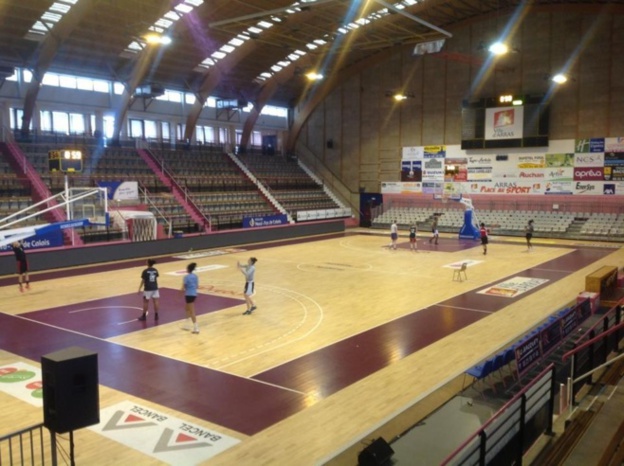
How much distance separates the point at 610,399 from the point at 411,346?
514 centimetres

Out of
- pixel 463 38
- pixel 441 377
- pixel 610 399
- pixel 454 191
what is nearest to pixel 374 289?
pixel 441 377

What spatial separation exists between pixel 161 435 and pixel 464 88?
3581 centimetres

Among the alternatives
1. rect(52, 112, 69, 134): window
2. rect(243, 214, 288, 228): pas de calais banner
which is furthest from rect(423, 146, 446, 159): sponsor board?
Result: rect(52, 112, 69, 134): window

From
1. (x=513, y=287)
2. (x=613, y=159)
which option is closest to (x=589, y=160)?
(x=613, y=159)

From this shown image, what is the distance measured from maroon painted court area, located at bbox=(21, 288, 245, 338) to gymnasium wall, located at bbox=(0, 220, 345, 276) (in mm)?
7424

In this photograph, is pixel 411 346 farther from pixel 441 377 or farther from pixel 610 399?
pixel 610 399

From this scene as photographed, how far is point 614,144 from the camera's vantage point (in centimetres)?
3403

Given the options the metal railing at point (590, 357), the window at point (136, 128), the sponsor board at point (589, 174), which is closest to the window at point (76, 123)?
the window at point (136, 128)

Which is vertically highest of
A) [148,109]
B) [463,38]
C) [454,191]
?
[463,38]

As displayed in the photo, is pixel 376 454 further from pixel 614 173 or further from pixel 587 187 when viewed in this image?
pixel 587 187

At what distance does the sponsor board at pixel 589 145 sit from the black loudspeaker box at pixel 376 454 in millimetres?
33414

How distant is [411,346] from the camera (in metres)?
12.4

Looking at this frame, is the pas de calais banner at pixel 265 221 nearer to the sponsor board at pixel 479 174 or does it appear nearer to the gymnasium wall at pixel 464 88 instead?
the gymnasium wall at pixel 464 88

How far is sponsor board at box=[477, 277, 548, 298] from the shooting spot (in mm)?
17938
